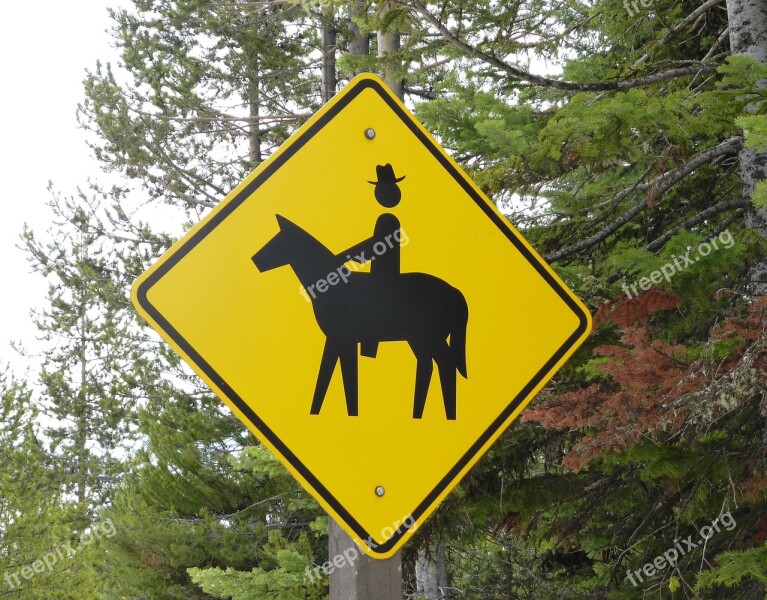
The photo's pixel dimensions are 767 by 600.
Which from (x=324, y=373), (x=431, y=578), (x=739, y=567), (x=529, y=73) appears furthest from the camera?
(x=431, y=578)

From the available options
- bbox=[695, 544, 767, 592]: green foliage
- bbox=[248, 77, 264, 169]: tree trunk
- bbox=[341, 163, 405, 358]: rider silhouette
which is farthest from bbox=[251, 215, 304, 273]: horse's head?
bbox=[248, 77, 264, 169]: tree trunk

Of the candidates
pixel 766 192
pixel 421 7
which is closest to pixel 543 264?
pixel 766 192

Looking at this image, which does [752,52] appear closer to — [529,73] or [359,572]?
[529,73]

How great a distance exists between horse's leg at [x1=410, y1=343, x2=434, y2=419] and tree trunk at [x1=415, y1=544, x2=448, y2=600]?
9.22 metres

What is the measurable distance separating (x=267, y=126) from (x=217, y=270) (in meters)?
14.9

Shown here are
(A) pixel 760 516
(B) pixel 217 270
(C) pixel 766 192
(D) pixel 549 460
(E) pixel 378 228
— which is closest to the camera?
(B) pixel 217 270

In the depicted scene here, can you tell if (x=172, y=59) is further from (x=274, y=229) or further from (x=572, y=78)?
(x=274, y=229)

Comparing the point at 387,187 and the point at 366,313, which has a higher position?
the point at 387,187

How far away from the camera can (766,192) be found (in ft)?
10.1

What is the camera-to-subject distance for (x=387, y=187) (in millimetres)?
2295

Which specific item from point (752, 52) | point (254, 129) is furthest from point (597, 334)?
point (254, 129)

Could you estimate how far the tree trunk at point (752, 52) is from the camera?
4816 millimetres

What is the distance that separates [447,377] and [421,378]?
0.25ft

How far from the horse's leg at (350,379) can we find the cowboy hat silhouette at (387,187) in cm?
43
